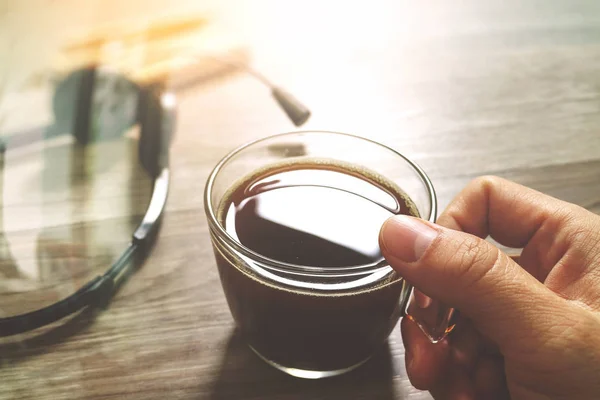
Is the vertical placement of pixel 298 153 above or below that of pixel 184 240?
above

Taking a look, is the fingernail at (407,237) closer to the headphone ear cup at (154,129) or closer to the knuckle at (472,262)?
the knuckle at (472,262)

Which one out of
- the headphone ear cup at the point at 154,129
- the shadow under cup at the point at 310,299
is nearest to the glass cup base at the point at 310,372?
the shadow under cup at the point at 310,299

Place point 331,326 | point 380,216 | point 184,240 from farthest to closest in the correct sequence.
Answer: point 184,240 < point 380,216 < point 331,326

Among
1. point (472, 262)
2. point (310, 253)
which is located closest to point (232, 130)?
point (310, 253)

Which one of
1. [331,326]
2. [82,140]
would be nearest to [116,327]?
[331,326]

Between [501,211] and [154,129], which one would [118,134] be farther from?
[501,211]

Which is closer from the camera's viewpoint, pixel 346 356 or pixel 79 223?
pixel 346 356

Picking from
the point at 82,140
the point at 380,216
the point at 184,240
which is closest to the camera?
the point at 380,216

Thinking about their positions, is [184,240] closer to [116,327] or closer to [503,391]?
[116,327]
